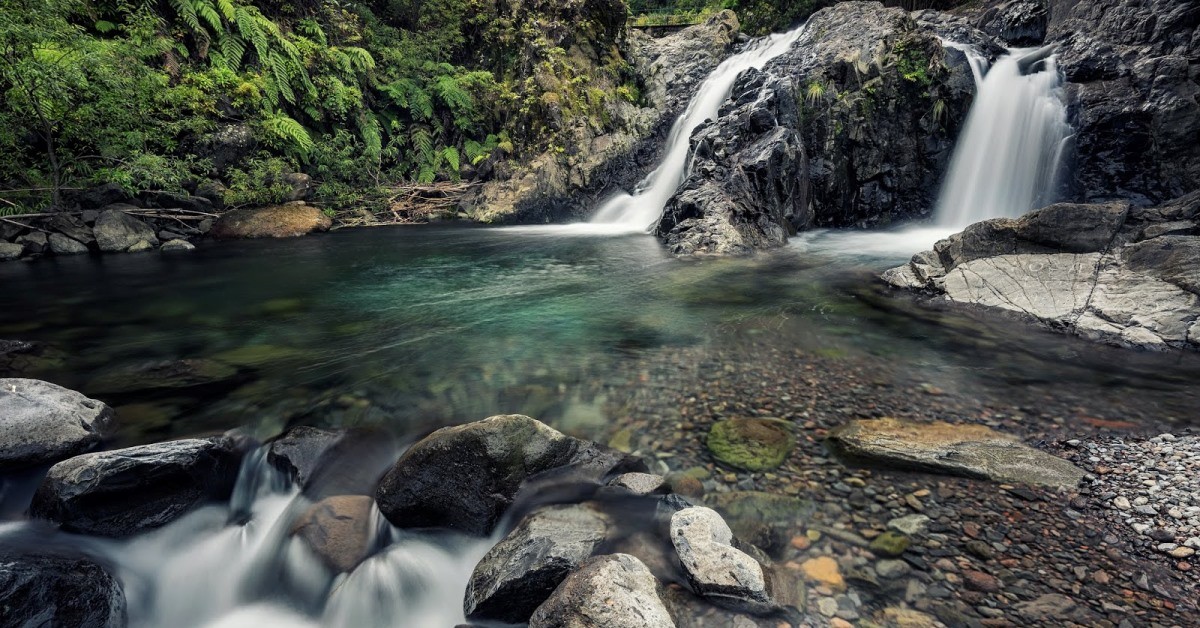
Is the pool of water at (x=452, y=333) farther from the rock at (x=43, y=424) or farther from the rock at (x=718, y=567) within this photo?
the rock at (x=718, y=567)

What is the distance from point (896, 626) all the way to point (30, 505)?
4634 millimetres

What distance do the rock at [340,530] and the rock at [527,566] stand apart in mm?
789

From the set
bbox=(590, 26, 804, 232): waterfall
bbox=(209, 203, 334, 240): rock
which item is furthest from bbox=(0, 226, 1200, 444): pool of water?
bbox=(590, 26, 804, 232): waterfall

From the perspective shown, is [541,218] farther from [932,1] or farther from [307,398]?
[932,1]

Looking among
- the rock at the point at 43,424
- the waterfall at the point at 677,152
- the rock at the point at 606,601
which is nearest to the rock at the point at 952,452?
the rock at the point at 606,601

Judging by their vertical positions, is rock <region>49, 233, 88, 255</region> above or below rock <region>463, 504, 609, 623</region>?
above

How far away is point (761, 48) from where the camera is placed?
60.8 ft

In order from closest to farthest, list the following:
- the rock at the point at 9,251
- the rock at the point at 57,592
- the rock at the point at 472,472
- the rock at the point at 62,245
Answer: the rock at the point at 57,592, the rock at the point at 472,472, the rock at the point at 9,251, the rock at the point at 62,245

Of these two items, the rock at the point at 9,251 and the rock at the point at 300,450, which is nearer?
the rock at the point at 300,450

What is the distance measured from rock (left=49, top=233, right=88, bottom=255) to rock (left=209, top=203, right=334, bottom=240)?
2.76 meters

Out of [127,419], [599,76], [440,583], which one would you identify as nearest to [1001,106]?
[599,76]

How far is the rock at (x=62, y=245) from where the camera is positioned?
10688 millimetres

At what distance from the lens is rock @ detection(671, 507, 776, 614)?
7.01ft

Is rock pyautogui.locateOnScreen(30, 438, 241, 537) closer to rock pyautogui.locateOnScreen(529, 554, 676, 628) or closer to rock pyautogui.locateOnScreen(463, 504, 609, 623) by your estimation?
rock pyautogui.locateOnScreen(463, 504, 609, 623)
